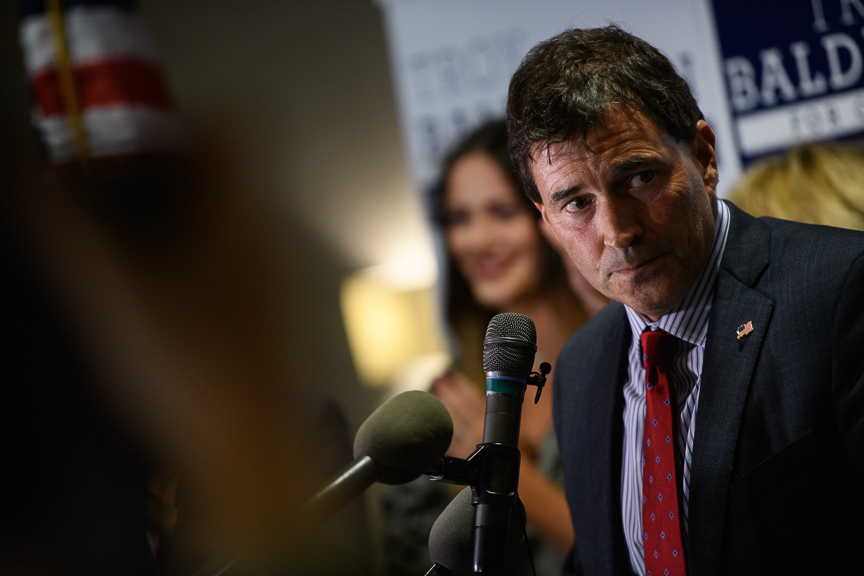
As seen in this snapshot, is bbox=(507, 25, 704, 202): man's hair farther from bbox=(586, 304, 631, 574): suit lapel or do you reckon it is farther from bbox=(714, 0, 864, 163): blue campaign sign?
bbox=(714, 0, 864, 163): blue campaign sign

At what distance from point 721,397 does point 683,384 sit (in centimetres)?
11

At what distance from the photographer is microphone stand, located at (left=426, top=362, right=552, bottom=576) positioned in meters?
0.89

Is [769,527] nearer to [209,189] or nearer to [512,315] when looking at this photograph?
[512,315]

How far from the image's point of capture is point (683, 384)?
1.25 metres

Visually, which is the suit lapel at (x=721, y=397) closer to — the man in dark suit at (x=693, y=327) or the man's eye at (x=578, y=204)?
the man in dark suit at (x=693, y=327)

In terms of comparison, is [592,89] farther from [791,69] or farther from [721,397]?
[791,69]

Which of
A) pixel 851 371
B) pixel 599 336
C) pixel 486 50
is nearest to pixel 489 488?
pixel 851 371

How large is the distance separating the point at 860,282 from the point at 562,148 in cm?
54

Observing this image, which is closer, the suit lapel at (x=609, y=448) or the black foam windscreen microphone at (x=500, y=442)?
the black foam windscreen microphone at (x=500, y=442)

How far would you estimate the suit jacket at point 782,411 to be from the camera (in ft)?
3.43

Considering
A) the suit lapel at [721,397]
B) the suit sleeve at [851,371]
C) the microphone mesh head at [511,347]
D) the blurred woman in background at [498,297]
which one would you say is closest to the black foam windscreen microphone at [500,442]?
the microphone mesh head at [511,347]

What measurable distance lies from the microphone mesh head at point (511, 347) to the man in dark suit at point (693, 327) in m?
0.28

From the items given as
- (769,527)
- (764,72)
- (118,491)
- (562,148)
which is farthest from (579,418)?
(764,72)

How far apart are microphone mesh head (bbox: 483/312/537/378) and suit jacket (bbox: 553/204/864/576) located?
0.39m
